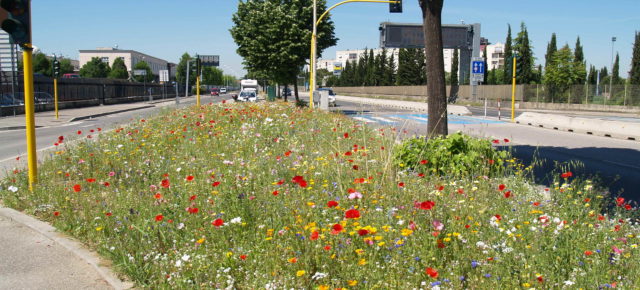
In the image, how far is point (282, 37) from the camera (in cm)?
3428

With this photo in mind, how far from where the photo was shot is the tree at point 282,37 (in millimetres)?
33906

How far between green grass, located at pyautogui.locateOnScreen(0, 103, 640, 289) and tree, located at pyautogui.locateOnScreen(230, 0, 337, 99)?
27193 millimetres

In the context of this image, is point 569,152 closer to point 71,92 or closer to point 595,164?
point 595,164

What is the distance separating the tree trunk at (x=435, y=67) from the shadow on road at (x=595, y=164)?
4.53 feet

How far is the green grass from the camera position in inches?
144

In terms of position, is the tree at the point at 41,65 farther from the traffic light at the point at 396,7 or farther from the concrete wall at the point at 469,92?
the traffic light at the point at 396,7

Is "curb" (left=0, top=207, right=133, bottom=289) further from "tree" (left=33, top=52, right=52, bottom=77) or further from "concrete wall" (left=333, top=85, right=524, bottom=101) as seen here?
"tree" (left=33, top=52, right=52, bottom=77)

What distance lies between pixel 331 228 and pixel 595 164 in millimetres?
9121

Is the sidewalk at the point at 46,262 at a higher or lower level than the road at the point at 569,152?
lower

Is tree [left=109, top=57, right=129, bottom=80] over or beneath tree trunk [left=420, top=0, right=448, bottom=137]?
over

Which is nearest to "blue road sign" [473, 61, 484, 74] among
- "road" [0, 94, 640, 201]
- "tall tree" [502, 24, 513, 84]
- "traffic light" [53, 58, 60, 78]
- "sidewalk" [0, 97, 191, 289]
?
"road" [0, 94, 640, 201]

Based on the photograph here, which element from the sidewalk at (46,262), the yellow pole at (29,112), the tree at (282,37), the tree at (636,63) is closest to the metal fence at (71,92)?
the tree at (282,37)

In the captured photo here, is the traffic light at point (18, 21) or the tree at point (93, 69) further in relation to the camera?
the tree at point (93, 69)

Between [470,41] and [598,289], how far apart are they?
1917 inches
